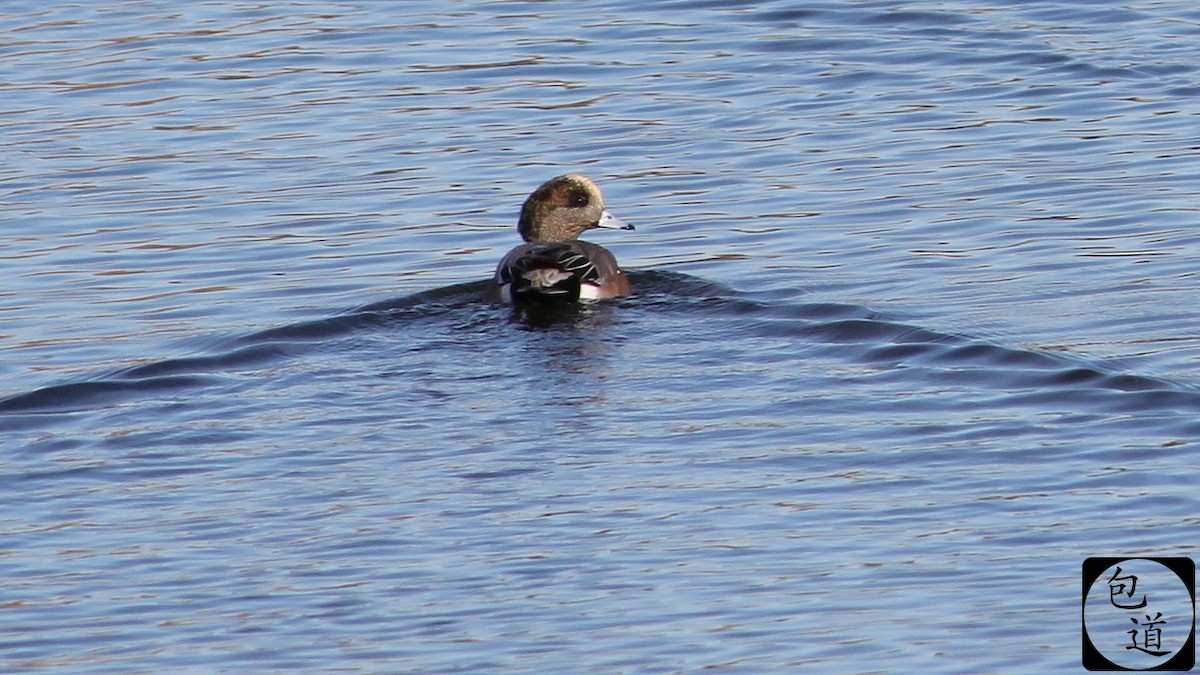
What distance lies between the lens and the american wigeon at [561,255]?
11.2 m

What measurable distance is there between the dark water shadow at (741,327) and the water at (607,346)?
0.03 m

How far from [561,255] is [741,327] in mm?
1086

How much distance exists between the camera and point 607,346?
1059 centimetres

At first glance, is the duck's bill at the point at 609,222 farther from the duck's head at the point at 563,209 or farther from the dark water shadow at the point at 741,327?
the dark water shadow at the point at 741,327

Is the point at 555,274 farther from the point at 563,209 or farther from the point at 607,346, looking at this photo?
the point at 563,209

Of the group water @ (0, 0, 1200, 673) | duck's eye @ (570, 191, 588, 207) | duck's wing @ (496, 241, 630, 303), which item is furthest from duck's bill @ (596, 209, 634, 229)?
duck's wing @ (496, 241, 630, 303)

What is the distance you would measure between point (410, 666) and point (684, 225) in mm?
6788

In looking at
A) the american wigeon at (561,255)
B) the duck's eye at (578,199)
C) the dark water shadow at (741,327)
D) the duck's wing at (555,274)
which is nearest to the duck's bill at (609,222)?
the american wigeon at (561,255)

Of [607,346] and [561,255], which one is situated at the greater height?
[561,255]

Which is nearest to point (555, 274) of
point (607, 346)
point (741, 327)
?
point (607, 346)

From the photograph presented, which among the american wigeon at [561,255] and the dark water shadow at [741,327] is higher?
the american wigeon at [561,255]

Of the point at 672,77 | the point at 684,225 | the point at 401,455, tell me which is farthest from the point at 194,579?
the point at 672,77

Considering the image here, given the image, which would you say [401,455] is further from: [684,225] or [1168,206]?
[1168,206]

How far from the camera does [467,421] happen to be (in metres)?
9.27
